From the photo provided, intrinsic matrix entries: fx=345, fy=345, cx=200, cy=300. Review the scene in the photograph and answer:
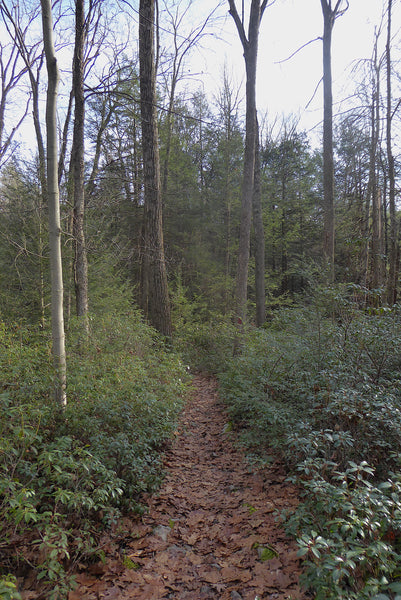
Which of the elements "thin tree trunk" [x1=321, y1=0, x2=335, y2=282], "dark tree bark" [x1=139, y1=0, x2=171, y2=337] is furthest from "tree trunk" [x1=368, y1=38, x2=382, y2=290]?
"dark tree bark" [x1=139, y1=0, x2=171, y2=337]

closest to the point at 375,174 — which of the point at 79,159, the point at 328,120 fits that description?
the point at 328,120

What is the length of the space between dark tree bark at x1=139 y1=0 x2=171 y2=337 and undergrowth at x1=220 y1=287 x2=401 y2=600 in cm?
299

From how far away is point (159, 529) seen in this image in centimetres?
325

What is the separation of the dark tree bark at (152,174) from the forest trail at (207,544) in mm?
4833

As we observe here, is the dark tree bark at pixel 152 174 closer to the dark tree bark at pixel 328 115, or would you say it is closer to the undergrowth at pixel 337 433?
the undergrowth at pixel 337 433

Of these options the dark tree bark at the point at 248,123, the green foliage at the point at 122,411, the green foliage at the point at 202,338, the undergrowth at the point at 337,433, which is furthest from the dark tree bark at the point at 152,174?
the undergrowth at the point at 337,433

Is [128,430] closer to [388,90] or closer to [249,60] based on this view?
[249,60]

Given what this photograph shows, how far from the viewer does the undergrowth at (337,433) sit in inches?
81.1

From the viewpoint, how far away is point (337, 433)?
328 cm

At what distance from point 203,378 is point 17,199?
638 centimetres

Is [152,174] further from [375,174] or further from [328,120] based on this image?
[375,174]

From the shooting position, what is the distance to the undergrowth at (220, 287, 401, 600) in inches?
81.1

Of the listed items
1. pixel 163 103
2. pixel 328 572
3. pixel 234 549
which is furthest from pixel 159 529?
pixel 163 103

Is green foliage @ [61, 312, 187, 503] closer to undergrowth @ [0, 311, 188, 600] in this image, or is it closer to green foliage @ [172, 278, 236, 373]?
undergrowth @ [0, 311, 188, 600]
